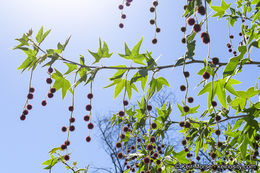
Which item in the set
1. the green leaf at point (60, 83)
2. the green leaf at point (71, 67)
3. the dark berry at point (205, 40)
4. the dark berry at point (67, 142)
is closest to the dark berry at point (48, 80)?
the green leaf at point (60, 83)

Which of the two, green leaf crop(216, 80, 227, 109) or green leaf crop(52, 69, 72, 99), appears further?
green leaf crop(52, 69, 72, 99)

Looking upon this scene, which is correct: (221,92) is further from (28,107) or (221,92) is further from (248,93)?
(28,107)

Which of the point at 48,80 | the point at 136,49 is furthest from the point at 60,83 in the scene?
the point at 136,49

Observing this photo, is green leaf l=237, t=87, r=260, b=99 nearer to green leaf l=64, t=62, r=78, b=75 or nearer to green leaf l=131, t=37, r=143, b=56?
green leaf l=131, t=37, r=143, b=56

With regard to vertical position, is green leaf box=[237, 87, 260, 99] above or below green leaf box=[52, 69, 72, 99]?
below

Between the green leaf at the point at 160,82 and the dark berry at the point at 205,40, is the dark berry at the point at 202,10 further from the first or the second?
the green leaf at the point at 160,82

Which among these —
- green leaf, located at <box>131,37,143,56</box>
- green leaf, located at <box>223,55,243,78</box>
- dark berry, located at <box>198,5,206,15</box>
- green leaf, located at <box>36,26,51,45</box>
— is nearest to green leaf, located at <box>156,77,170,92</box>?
green leaf, located at <box>131,37,143,56</box>

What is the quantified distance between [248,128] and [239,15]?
87.5 inches

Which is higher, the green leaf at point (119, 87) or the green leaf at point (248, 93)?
the green leaf at point (119, 87)

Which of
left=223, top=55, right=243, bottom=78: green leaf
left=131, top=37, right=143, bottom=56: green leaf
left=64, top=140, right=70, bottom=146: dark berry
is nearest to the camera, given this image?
left=223, top=55, right=243, bottom=78: green leaf

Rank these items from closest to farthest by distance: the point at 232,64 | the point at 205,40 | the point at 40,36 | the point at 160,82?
the point at 205,40 < the point at 232,64 < the point at 40,36 < the point at 160,82

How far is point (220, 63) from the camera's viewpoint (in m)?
2.84

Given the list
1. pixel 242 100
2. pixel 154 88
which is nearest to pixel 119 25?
pixel 154 88

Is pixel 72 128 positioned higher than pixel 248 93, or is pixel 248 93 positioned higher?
pixel 248 93
